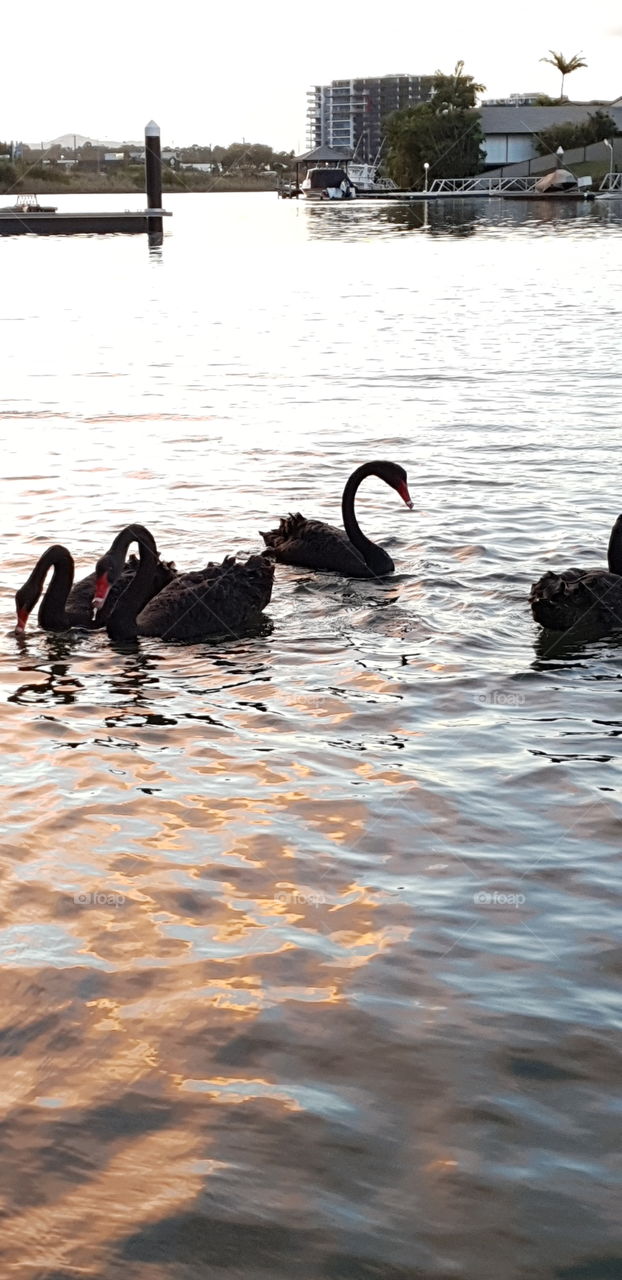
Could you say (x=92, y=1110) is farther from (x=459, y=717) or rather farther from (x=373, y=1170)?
(x=459, y=717)

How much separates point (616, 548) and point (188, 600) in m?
2.61

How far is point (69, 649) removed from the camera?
28.0 ft

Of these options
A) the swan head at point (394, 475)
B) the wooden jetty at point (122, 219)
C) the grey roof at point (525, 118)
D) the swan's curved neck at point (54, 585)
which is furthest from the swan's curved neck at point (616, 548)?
the grey roof at point (525, 118)

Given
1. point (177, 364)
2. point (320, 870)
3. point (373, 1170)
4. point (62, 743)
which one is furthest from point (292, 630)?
point (177, 364)

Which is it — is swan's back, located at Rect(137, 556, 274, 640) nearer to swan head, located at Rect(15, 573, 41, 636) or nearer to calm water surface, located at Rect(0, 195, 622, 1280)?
calm water surface, located at Rect(0, 195, 622, 1280)

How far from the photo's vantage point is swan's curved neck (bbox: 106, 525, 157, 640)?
8430mm

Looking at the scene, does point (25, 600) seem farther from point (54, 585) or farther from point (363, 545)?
point (363, 545)

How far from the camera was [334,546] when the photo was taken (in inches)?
388

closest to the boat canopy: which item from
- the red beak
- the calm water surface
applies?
the calm water surface

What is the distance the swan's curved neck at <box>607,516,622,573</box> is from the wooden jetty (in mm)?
40904

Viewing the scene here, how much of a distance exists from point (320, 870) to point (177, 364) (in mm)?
17788

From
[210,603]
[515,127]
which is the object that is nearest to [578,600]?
[210,603]

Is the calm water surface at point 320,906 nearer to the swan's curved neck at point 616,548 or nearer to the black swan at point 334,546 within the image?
the black swan at point 334,546

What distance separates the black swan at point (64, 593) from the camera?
8500 millimetres
